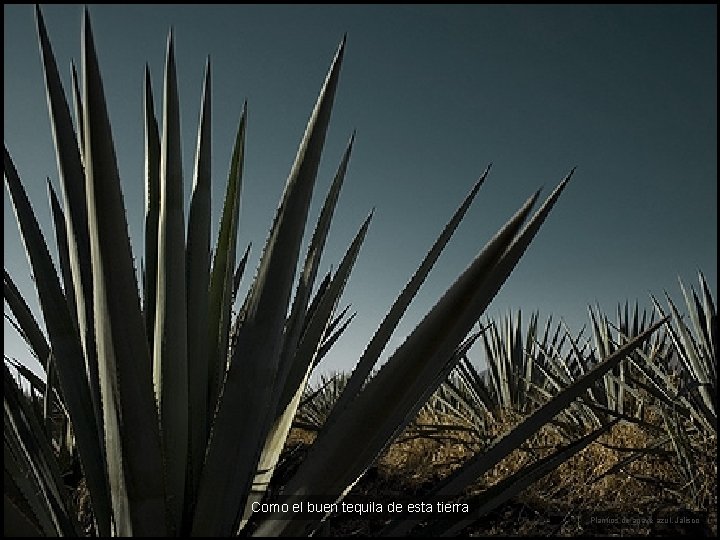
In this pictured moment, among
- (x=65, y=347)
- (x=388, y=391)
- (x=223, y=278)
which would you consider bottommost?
(x=388, y=391)

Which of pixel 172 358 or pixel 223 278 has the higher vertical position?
pixel 223 278

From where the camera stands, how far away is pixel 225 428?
70 centimetres

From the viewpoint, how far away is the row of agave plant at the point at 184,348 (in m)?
0.64

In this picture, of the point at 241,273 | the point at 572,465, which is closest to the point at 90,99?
the point at 241,273

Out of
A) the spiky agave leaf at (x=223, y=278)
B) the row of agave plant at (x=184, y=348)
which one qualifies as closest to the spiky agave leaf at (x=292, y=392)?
the row of agave plant at (x=184, y=348)

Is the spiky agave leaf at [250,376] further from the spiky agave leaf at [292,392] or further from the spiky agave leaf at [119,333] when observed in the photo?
the spiky agave leaf at [292,392]

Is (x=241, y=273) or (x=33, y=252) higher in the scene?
(x=241, y=273)

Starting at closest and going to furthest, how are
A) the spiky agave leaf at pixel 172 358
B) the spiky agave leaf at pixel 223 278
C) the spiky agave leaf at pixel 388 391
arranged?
the spiky agave leaf at pixel 388 391 < the spiky agave leaf at pixel 172 358 < the spiky agave leaf at pixel 223 278

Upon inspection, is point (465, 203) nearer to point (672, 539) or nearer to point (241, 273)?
point (241, 273)

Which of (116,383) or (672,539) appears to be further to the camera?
(672,539)

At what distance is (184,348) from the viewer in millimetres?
762

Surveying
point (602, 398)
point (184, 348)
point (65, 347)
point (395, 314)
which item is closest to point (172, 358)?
point (184, 348)

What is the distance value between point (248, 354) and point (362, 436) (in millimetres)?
174

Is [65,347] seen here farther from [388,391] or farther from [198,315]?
[388,391]
